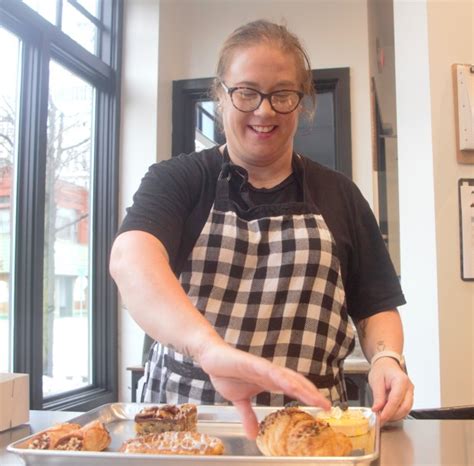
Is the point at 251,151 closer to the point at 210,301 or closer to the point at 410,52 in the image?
the point at 210,301

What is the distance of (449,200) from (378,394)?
3.67 feet

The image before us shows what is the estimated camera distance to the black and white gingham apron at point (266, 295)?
1.10 m

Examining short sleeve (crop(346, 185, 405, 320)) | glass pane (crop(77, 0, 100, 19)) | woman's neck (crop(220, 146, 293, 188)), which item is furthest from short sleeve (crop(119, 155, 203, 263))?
glass pane (crop(77, 0, 100, 19))

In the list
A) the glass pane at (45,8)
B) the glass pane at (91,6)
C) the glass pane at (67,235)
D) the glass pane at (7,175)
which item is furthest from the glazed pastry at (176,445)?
the glass pane at (91,6)

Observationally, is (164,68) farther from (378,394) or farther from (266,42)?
(378,394)

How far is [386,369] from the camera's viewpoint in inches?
38.9

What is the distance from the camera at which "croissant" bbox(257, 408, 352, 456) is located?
66cm

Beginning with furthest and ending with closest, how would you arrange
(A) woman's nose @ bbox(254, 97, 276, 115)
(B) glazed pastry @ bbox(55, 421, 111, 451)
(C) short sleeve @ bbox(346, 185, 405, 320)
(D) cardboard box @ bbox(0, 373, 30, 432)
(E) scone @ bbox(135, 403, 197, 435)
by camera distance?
(C) short sleeve @ bbox(346, 185, 405, 320), (A) woman's nose @ bbox(254, 97, 276, 115), (D) cardboard box @ bbox(0, 373, 30, 432), (E) scone @ bbox(135, 403, 197, 435), (B) glazed pastry @ bbox(55, 421, 111, 451)

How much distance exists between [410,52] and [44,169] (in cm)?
165

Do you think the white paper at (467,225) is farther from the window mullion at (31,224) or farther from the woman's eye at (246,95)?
the window mullion at (31,224)

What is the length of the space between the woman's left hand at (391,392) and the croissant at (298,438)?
0.67 feet

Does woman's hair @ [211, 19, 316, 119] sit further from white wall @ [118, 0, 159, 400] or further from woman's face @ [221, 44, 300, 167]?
white wall @ [118, 0, 159, 400]

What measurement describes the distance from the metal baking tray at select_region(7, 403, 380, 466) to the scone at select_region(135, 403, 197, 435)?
0.10ft

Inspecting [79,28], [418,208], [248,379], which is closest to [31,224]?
[79,28]
